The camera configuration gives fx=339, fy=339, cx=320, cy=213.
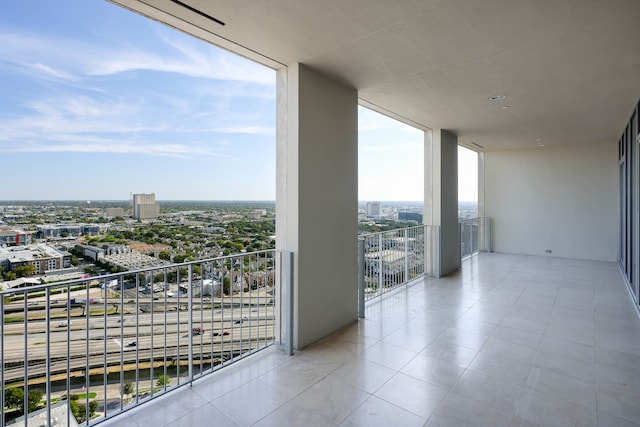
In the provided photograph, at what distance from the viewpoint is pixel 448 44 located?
2.66 meters

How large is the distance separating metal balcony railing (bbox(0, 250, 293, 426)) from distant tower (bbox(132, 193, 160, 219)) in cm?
36

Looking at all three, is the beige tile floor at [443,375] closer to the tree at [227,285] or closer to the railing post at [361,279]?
the railing post at [361,279]

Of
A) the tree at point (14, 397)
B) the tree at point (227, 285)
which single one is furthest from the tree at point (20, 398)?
the tree at point (227, 285)

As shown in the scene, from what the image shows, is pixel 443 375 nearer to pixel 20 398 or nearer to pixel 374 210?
pixel 374 210

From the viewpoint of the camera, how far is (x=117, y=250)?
214cm

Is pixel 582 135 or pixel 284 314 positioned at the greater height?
pixel 582 135

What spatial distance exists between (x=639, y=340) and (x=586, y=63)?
102 inches

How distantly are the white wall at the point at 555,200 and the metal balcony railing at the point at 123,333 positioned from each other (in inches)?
276

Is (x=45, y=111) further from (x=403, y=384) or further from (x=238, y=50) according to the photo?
(x=403, y=384)

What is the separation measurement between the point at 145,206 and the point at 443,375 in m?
2.45

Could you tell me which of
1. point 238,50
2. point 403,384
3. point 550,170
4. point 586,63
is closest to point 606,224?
point 550,170

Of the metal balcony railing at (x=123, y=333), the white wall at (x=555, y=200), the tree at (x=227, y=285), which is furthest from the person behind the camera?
the white wall at (x=555, y=200)

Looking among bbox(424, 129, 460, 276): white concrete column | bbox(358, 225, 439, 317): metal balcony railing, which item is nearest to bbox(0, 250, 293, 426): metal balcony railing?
bbox(358, 225, 439, 317): metal balcony railing

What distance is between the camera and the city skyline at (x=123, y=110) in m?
1.79
